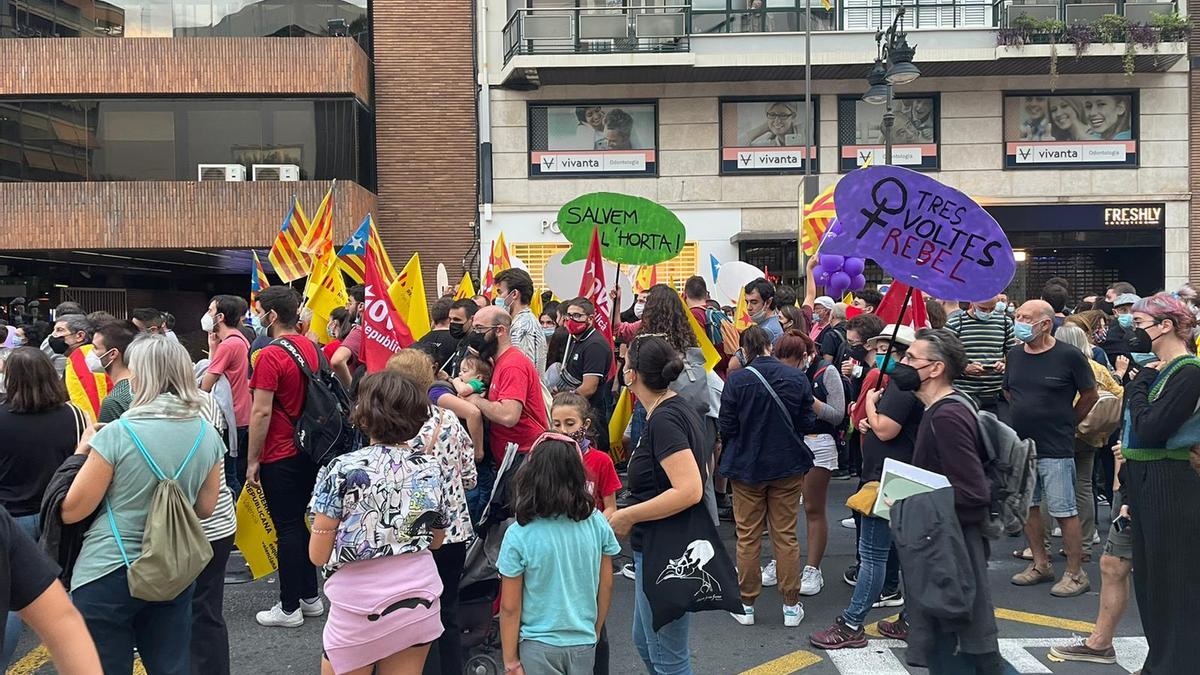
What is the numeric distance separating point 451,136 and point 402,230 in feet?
7.50

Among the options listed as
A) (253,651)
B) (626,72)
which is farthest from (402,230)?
(253,651)

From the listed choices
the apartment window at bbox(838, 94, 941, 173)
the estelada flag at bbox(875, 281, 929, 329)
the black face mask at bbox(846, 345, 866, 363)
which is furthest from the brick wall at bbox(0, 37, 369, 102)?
the estelada flag at bbox(875, 281, 929, 329)

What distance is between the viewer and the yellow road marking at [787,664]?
15.7ft

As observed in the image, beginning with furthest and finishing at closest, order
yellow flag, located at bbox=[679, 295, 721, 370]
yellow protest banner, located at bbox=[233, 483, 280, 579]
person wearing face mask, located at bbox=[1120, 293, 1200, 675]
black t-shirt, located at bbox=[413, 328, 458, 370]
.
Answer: black t-shirt, located at bbox=[413, 328, 458, 370], yellow flag, located at bbox=[679, 295, 721, 370], yellow protest banner, located at bbox=[233, 483, 280, 579], person wearing face mask, located at bbox=[1120, 293, 1200, 675]

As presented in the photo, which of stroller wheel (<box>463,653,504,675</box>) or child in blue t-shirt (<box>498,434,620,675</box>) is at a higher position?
child in blue t-shirt (<box>498,434,620,675</box>)

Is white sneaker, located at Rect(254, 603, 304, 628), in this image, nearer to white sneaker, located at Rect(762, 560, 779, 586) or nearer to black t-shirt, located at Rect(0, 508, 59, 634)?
white sneaker, located at Rect(762, 560, 779, 586)

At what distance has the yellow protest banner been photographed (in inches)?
209

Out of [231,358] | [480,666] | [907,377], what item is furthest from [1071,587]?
[231,358]

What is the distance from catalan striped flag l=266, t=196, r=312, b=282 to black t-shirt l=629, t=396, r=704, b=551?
7.37m

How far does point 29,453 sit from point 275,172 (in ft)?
51.8

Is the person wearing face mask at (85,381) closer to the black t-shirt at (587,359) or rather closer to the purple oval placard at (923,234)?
the black t-shirt at (587,359)

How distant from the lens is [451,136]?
19609mm

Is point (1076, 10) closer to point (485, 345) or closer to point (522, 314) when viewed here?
point (522, 314)

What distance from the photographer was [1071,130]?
19094mm
